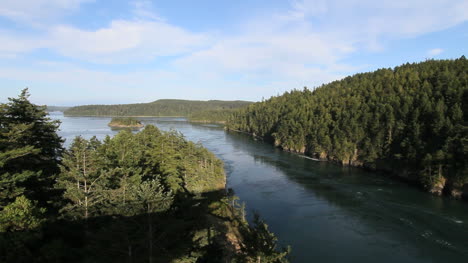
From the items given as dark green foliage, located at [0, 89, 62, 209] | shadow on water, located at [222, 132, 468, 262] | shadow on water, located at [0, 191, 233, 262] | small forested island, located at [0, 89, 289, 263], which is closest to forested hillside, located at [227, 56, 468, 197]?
shadow on water, located at [222, 132, 468, 262]

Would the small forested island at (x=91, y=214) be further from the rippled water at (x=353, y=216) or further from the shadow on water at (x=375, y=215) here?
the shadow on water at (x=375, y=215)

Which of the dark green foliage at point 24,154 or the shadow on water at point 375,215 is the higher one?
the dark green foliage at point 24,154

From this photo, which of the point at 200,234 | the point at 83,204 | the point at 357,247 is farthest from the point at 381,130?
the point at 83,204

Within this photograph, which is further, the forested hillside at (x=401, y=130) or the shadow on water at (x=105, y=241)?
the forested hillside at (x=401, y=130)

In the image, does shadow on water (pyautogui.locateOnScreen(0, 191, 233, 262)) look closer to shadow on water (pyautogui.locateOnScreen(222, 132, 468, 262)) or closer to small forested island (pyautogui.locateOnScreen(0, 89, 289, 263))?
small forested island (pyautogui.locateOnScreen(0, 89, 289, 263))

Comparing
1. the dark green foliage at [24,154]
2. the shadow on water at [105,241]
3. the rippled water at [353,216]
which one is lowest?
the rippled water at [353,216]

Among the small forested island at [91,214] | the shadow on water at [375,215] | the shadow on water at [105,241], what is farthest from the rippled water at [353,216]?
the shadow on water at [105,241]

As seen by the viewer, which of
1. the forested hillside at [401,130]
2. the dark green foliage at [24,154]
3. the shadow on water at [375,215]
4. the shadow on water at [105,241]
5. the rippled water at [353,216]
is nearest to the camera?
the shadow on water at [105,241]
